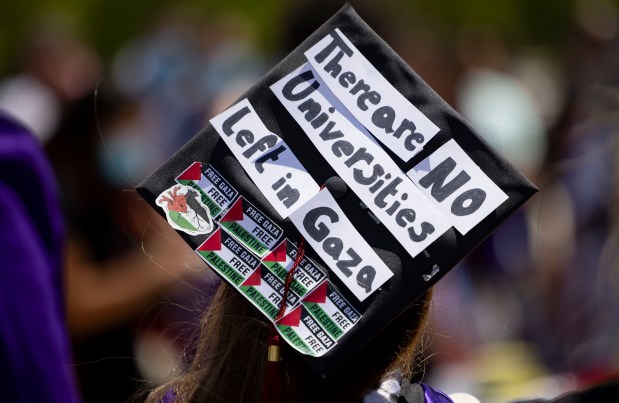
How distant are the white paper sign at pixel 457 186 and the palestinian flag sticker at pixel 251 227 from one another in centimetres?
27

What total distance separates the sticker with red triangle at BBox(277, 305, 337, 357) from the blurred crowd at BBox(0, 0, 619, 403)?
80 centimetres

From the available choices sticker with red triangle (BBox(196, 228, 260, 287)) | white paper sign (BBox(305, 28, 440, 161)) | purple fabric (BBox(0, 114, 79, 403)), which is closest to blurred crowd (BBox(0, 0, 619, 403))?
purple fabric (BBox(0, 114, 79, 403))

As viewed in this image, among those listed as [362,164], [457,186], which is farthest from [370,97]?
[457,186]

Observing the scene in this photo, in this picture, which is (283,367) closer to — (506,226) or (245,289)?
(245,289)

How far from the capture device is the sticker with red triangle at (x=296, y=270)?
1697 millimetres

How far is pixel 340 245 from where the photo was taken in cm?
171

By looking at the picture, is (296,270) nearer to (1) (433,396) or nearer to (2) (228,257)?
(2) (228,257)

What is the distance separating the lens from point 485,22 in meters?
8.88

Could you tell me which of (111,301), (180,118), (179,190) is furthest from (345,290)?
(180,118)

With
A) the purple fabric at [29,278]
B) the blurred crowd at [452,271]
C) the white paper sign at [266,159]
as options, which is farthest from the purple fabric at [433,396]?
the blurred crowd at [452,271]

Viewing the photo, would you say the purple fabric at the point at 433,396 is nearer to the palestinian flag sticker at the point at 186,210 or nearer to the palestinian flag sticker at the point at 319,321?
the palestinian flag sticker at the point at 319,321

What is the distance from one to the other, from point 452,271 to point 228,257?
212cm

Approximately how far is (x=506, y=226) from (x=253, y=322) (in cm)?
300

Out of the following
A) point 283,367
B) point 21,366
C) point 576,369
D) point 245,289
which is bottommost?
point 576,369
